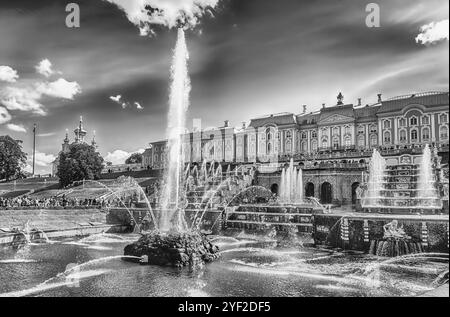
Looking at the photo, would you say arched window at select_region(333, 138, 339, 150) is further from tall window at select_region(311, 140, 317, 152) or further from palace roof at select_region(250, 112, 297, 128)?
palace roof at select_region(250, 112, 297, 128)

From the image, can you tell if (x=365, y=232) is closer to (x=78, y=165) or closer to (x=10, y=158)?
(x=78, y=165)

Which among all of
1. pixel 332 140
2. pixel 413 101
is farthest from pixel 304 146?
pixel 413 101

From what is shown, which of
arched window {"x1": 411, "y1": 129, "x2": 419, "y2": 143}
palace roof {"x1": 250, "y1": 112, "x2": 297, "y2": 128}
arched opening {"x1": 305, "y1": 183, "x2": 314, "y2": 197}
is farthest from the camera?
palace roof {"x1": 250, "y1": 112, "x2": 297, "y2": 128}

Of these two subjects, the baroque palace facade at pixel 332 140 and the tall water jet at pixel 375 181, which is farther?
the baroque palace facade at pixel 332 140

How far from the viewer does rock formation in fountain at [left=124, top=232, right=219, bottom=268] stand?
16328 mm

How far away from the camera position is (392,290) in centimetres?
1276

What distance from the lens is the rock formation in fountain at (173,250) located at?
643 inches

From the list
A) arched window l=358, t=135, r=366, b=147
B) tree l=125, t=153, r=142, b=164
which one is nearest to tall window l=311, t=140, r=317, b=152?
arched window l=358, t=135, r=366, b=147

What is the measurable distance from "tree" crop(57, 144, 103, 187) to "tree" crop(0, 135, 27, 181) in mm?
13116

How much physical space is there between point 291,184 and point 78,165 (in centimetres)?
3381

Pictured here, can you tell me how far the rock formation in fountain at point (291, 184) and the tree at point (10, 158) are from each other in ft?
165

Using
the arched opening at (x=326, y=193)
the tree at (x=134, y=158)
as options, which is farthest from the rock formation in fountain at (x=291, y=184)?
the tree at (x=134, y=158)

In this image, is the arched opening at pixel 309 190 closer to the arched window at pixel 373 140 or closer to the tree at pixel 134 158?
the arched window at pixel 373 140

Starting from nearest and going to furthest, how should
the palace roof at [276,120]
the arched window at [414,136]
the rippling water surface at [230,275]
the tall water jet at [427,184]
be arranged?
the rippling water surface at [230,275] → the tall water jet at [427,184] → the arched window at [414,136] → the palace roof at [276,120]
